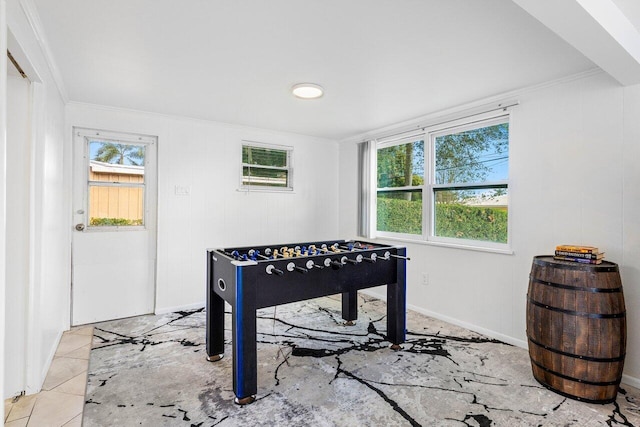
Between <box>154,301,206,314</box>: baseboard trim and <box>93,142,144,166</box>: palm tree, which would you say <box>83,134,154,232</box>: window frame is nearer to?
<box>93,142,144,166</box>: palm tree

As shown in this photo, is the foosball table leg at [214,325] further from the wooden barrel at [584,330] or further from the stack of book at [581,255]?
the stack of book at [581,255]

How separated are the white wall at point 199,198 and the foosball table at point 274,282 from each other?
55.0 inches

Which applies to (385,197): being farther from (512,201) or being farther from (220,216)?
(220,216)

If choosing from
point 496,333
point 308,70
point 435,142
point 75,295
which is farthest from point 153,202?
point 496,333

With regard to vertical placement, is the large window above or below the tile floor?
above

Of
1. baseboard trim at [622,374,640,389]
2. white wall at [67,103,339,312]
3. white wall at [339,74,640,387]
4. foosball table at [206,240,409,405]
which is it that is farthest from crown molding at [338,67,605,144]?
baseboard trim at [622,374,640,389]

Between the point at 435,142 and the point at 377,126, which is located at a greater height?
the point at 377,126

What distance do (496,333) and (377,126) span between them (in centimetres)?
264

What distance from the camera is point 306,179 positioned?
4.89 m

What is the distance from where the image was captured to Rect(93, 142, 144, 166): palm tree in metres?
3.57

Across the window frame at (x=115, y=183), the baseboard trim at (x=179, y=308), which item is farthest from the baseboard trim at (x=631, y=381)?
the window frame at (x=115, y=183)

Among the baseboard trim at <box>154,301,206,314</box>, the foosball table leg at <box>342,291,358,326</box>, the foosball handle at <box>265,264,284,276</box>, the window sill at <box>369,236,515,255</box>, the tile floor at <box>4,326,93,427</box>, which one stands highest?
the window sill at <box>369,236,515,255</box>

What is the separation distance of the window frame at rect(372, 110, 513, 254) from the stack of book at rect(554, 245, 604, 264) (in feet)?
2.33

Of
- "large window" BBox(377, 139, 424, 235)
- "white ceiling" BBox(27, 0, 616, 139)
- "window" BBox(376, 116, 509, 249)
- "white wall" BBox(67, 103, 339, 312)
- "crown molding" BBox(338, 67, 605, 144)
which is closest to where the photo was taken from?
"white ceiling" BBox(27, 0, 616, 139)
